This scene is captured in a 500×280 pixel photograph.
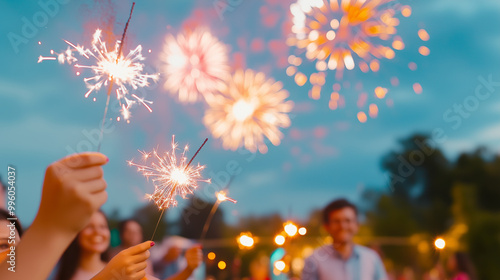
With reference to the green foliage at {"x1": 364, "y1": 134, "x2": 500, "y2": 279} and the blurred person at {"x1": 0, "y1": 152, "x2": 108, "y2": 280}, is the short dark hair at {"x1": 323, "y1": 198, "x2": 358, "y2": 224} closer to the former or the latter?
the blurred person at {"x1": 0, "y1": 152, "x2": 108, "y2": 280}

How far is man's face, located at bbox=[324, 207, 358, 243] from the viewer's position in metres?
4.19

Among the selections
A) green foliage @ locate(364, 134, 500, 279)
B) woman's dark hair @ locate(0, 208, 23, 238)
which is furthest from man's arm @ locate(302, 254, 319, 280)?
green foliage @ locate(364, 134, 500, 279)

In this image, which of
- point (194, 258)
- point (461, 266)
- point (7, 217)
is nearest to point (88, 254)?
point (194, 258)

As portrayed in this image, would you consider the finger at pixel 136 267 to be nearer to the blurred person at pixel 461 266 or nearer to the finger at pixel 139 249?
the finger at pixel 139 249

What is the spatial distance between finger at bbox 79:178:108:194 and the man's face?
2941 mm

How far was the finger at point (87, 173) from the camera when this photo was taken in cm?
150

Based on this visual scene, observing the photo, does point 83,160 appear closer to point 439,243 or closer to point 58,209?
point 58,209

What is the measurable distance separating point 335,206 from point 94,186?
3059 millimetres

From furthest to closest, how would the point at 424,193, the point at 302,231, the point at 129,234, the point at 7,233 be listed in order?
the point at 424,193, the point at 129,234, the point at 302,231, the point at 7,233

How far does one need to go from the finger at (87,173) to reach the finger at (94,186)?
0.01m

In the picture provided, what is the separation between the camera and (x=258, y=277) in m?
7.74

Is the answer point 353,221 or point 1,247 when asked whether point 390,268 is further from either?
point 1,247

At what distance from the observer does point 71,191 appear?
4.89 ft

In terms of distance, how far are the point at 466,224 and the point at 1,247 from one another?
785 inches
